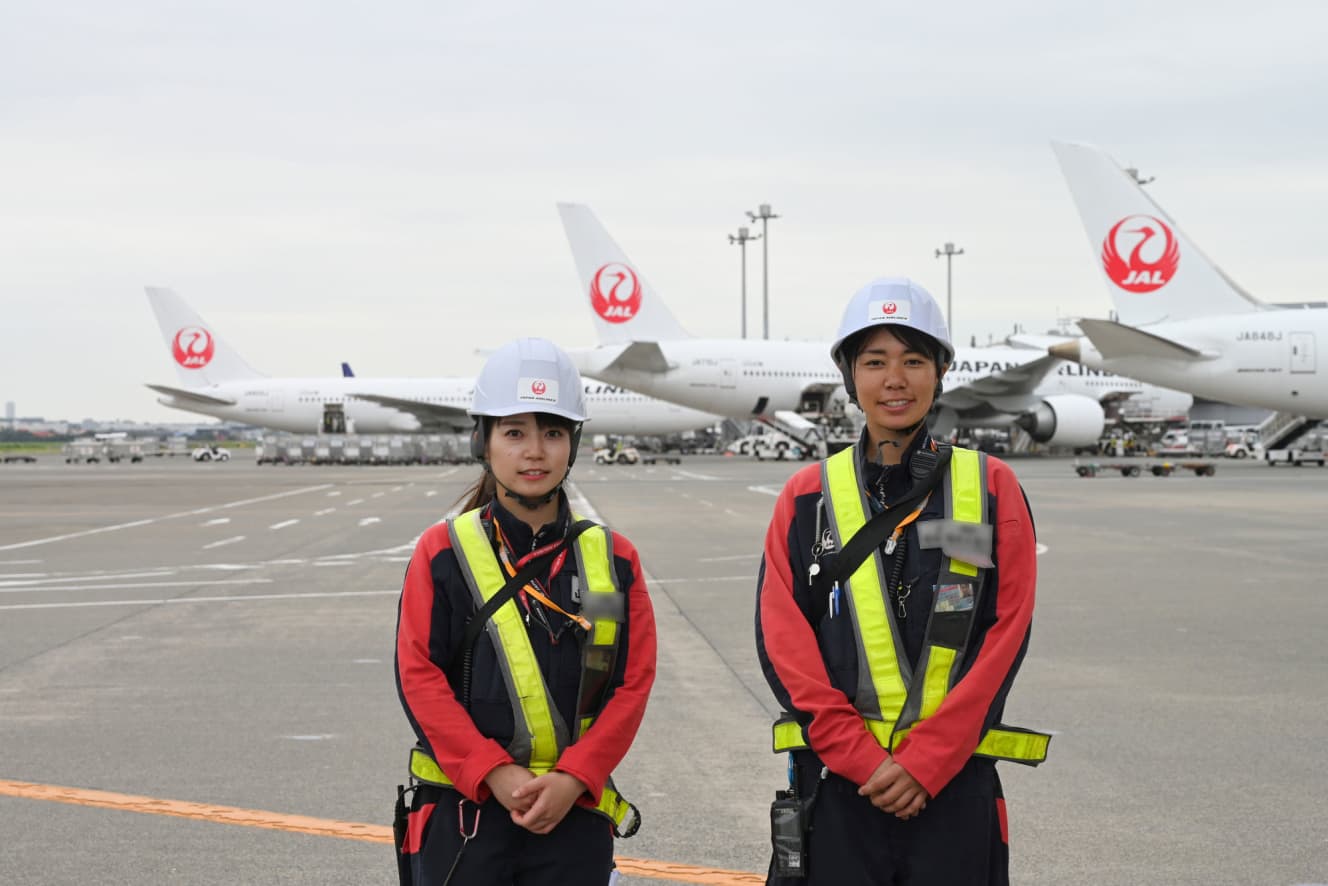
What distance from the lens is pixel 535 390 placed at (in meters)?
3.50

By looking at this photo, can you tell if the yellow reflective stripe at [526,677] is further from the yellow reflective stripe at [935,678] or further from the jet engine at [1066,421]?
the jet engine at [1066,421]

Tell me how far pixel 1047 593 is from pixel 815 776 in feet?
33.4

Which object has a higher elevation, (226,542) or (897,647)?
(897,647)

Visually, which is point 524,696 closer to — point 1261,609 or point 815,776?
point 815,776

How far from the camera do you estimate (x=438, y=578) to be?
3.34m

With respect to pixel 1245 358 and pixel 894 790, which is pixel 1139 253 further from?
pixel 894 790

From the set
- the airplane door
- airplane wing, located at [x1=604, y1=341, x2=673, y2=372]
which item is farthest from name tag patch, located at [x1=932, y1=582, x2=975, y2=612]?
airplane wing, located at [x1=604, y1=341, x2=673, y2=372]

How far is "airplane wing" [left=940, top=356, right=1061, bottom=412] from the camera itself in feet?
168

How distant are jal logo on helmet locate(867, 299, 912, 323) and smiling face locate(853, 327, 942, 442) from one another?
5 cm

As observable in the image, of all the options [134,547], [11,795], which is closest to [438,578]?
[11,795]

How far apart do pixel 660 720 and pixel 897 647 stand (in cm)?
441

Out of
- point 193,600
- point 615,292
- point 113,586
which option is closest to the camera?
point 193,600

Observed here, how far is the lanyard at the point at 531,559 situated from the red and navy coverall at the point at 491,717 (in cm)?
2

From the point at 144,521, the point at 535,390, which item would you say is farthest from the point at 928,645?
the point at 144,521
